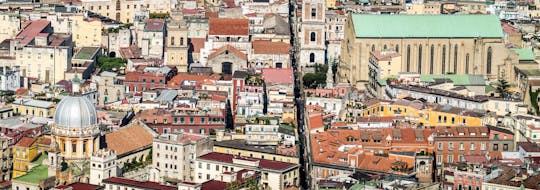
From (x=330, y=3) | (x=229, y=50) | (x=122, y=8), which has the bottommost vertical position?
(x=229, y=50)

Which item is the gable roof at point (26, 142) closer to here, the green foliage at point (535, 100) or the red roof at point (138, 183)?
the red roof at point (138, 183)

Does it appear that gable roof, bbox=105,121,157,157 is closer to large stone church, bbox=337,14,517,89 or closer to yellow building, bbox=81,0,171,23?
large stone church, bbox=337,14,517,89

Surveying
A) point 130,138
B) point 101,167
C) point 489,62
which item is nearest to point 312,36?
point 489,62

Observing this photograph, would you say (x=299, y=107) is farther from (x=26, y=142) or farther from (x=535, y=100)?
(x=26, y=142)

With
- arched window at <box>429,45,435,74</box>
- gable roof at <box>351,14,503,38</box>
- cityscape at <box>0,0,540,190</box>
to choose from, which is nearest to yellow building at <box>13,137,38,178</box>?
cityscape at <box>0,0,540,190</box>

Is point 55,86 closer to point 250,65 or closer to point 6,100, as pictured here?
point 6,100

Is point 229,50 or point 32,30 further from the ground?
point 32,30

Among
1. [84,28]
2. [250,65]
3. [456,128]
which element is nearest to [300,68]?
[250,65]
